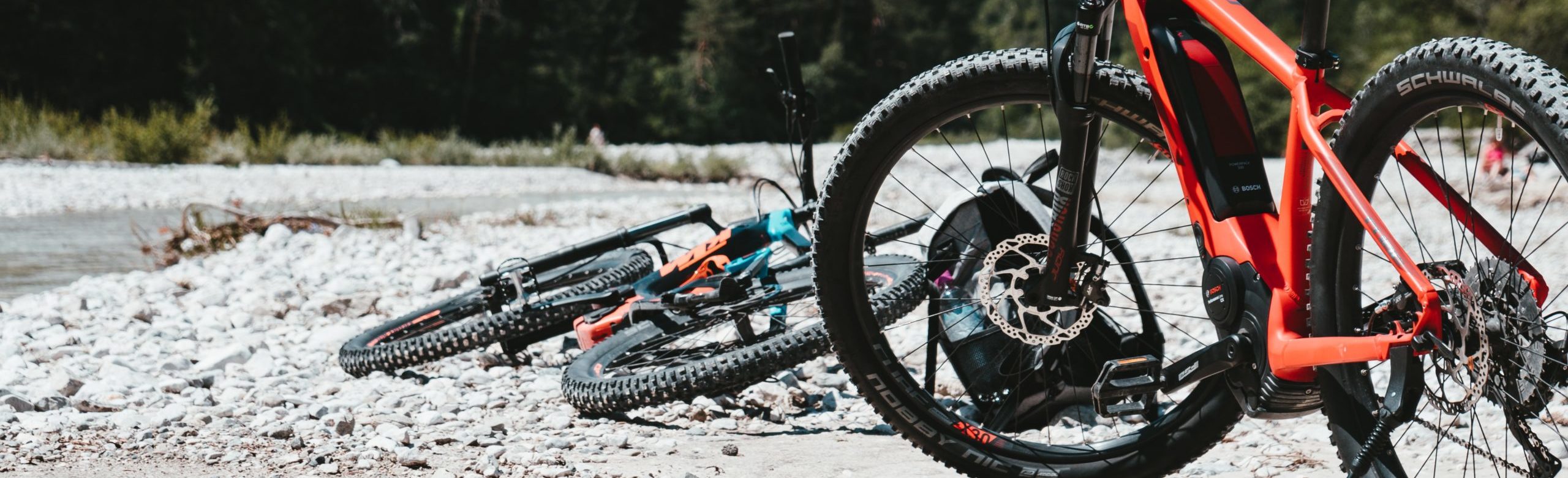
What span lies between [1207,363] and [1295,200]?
1.12 ft

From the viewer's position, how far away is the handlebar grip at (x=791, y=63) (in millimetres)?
4062

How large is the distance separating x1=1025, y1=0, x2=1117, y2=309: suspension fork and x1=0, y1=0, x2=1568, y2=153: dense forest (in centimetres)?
2371

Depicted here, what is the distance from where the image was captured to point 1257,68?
1141 inches

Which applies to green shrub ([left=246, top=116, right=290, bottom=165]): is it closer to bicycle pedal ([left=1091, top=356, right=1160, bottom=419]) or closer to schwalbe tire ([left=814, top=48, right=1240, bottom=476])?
schwalbe tire ([left=814, top=48, right=1240, bottom=476])

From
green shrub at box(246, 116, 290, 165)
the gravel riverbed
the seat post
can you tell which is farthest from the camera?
green shrub at box(246, 116, 290, 165)

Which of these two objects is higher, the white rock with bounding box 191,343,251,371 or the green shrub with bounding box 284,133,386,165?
the white rock with bounding box 191,343,251,371

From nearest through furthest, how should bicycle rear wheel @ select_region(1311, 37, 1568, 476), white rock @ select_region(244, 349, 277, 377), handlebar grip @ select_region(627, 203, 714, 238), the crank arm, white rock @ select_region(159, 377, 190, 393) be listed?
bicycle rear wheel @ select_region(1311, 37, 1568, 476) < the crank arm < white rock @ select_region(159, 377, 190, 393) < white rock @ select_region(244, 349, 277, 377) < handlebar grip @ select_region(627, 203, 714, 238)

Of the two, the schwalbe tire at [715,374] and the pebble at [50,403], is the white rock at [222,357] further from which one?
the schwalbe tire at [715,374]

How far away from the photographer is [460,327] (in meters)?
4.07

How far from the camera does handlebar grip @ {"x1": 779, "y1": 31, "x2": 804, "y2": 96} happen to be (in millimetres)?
4062

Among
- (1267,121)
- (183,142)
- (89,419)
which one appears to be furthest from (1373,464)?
(1267,121)

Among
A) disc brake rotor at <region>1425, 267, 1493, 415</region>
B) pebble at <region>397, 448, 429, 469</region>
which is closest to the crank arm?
disc brake rotor at <region>1425, 267, 1493, 415</region>

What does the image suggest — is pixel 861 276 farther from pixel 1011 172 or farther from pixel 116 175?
pixel 116 175

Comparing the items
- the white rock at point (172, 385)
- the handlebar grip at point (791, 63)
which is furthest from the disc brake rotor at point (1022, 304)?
the white rock at point (172, 385)
